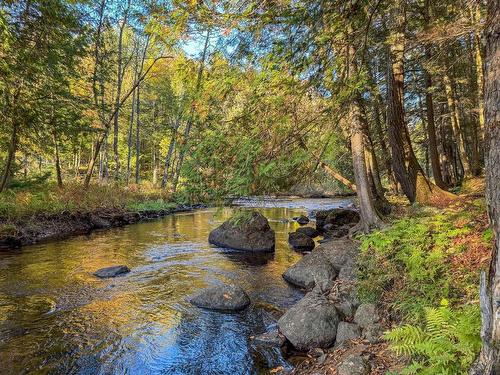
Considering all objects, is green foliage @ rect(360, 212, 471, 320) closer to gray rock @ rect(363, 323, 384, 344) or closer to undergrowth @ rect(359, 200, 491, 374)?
undergrowth @ rect(359, 200, 491, 374)

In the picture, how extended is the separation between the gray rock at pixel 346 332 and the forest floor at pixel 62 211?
37.0 ft

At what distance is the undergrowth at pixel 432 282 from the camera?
3.25 metres

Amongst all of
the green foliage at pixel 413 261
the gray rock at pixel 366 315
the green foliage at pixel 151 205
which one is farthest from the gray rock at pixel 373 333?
the green foliage at pixel 151 205

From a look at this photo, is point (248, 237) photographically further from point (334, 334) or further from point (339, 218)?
point (334, 334)

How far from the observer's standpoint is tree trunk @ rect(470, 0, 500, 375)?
2496 mm

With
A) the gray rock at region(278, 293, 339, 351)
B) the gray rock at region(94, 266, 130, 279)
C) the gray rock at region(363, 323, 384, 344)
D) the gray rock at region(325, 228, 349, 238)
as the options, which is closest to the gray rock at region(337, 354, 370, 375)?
the gray rock at region(363, 323, 384, 344)

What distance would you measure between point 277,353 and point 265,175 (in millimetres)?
2719

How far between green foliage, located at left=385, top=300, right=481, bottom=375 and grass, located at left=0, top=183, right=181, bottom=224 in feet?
44.1

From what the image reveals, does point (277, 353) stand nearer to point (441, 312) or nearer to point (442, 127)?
point (441, 312)

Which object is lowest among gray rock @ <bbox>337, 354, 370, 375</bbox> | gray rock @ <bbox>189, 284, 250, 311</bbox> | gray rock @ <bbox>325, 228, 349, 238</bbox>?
gray rock @ <bbox>189, 284, 250, 311</bbox>

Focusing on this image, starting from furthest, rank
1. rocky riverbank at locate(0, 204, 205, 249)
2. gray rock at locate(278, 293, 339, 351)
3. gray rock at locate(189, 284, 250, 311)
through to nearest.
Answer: rocky riverbank at locate(0, 204, 205, 249)
gray rock at locate(189, 284, 250, 311)
gray rock at locate(278, 293, 339, 351)

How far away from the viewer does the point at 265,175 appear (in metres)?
5.88

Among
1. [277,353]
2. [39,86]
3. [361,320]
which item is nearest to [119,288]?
[277,353]

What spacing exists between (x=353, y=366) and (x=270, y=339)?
188 cm
